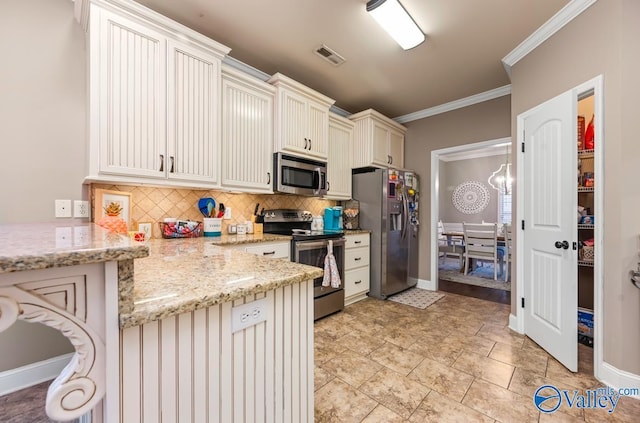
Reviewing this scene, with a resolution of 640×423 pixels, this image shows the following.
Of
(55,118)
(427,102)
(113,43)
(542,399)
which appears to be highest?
(427,102)

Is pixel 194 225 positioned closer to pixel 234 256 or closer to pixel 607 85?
pixel 234 256

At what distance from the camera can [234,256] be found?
1.27m

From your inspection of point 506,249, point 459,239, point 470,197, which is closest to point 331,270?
point 506,249

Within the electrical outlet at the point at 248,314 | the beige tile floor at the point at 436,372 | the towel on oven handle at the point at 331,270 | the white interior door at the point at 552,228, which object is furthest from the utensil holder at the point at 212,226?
the white interior door at the point at 552,228

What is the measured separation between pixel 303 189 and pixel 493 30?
2.26m

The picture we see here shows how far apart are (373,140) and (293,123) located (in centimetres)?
130

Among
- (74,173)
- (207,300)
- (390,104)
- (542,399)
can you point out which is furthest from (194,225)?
(390,104)

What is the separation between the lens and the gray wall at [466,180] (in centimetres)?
645

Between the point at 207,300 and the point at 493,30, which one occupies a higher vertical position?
the point at 493,30

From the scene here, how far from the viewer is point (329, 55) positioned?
260 cm

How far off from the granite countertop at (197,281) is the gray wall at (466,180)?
273 inches

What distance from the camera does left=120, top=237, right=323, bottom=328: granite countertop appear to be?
64cm

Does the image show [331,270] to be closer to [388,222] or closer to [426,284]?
[388,222]

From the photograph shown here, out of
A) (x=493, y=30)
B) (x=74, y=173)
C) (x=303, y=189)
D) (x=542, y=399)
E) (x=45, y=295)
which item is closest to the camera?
(x=45, y=295)
